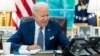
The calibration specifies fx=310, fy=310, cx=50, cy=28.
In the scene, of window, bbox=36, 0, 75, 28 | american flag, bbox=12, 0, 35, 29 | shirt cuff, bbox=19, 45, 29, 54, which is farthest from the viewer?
window, bbox=36, 0, 75, 28

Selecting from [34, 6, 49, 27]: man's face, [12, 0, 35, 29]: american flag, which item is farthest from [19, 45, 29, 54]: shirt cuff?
[12, 0, 35, 29]: american flag

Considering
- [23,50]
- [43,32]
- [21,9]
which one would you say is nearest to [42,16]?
[43,32]

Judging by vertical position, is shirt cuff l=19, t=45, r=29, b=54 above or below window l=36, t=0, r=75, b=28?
below

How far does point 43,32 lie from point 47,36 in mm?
70

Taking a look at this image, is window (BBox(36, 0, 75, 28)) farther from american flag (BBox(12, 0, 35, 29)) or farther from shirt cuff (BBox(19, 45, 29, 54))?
shirt cuff (BBox(19, 45, 29, 54))

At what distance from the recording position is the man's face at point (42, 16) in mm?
3678

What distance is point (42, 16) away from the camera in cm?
372

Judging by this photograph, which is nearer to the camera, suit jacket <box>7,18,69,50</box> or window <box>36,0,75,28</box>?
suit jacket <box>7,18,69,50</box>

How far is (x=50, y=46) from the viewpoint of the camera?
12.4 feet

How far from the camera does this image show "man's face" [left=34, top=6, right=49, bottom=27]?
12.1 ft

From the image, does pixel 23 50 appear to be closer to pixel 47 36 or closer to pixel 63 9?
pixel 47 36

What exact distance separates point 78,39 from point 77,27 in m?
2.27

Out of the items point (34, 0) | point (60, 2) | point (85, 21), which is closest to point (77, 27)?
point (85, 21)

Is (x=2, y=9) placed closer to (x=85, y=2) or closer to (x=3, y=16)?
(x=3, y=16)
